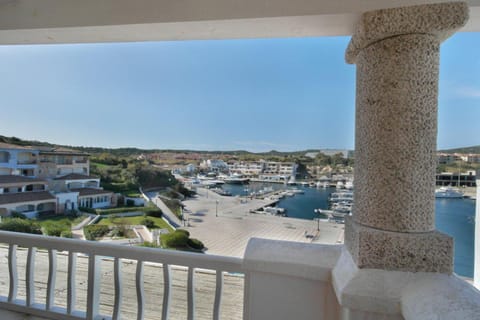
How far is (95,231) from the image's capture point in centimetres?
185

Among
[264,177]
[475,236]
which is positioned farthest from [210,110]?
[475,236]

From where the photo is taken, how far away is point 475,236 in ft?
4.53

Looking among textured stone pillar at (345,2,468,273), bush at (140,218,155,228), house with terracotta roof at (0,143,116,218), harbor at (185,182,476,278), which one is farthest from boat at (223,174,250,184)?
textured stone pillar at (345,2,468,273)

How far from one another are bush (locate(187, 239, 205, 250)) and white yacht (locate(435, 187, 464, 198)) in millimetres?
1484

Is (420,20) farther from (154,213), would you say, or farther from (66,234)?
(66,234)

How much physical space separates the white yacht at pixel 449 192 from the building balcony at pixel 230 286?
2.06ft

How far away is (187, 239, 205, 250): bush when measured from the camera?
172 cm

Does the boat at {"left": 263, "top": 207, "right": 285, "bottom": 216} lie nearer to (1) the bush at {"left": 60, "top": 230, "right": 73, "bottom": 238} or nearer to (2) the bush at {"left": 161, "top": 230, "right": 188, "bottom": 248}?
(2) the bush at {"left": 161, "top": 230, "right": 188, "bottom": 248}

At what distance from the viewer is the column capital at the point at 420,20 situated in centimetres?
81

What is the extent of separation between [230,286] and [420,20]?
1.70 metres

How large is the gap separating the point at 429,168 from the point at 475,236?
1005 millimetres

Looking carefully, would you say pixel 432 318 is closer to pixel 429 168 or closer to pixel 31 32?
pixel 429 168

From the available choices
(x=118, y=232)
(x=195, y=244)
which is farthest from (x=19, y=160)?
(x=195, y=244)

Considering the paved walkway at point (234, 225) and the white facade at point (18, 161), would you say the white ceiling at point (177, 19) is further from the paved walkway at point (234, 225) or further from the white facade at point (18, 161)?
the paved walkway at point (234, 225)
